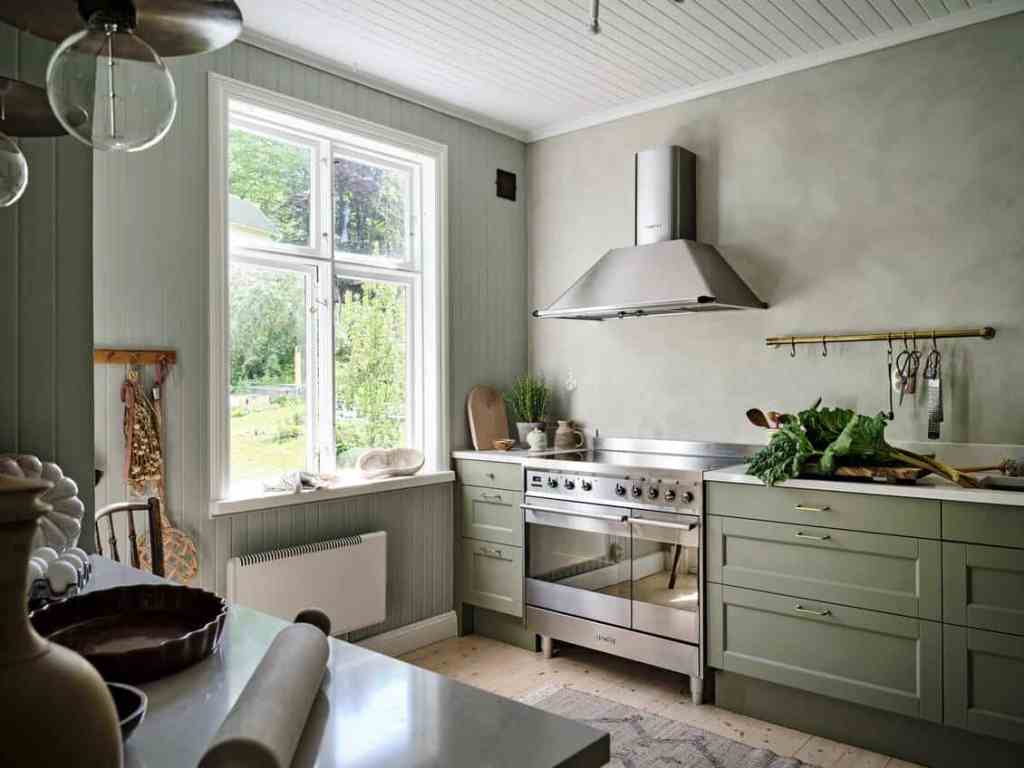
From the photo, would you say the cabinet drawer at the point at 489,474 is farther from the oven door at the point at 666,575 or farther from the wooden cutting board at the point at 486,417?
the oven door at the point at 666,575

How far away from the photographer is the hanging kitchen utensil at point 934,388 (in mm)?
2990

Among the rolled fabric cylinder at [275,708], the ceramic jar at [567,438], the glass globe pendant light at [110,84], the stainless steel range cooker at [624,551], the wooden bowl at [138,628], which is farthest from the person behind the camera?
the ceramic jar at [567,438]

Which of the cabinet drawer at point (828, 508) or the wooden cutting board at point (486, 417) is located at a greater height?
the wooden cutting board at point (486, 417)

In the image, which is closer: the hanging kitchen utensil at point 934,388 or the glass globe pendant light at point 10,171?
the glass globe pendant light at point 10,171

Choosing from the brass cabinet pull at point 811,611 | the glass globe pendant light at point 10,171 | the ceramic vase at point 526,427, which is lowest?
the brass cabinet pull at point 811,611

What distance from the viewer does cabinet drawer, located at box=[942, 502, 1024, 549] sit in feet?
7.88

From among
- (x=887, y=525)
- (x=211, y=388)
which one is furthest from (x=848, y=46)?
(x=211, y=388)

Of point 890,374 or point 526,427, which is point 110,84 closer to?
point 890,374

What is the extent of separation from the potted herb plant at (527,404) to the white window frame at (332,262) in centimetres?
43

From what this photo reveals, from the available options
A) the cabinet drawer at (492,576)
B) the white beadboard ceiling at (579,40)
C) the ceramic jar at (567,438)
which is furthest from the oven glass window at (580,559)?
the white beadboard ceiling at (579,40)

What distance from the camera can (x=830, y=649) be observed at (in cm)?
278

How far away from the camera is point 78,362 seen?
174 cm

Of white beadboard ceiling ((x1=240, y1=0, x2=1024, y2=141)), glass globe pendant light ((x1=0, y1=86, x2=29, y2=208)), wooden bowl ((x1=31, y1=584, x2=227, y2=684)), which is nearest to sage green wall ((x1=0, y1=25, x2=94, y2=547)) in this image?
glass globe pendant light ((x1=0, y1=86, x2=29, y2=208))

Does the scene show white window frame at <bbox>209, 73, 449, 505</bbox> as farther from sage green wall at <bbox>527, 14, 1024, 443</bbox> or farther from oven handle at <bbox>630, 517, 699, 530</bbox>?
oven handle at <bbox>630, 517, 699, 530</bbox>
